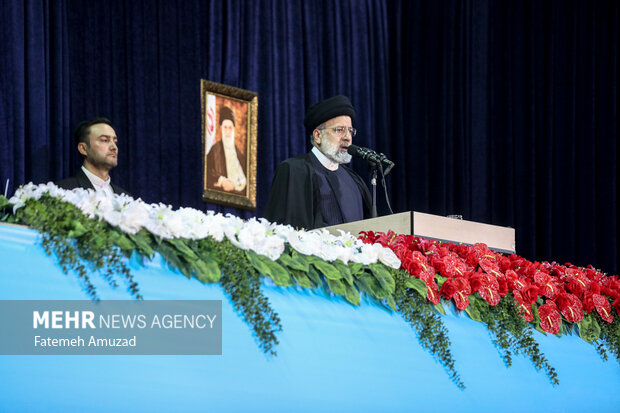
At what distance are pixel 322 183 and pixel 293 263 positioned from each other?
88.8 inches

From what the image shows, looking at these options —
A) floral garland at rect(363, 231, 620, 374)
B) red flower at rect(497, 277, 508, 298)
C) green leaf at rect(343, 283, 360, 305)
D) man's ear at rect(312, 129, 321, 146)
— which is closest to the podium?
floral garland at rect(363, 231, 620, 374)

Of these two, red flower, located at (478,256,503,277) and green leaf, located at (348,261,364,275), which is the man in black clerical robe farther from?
green leaf, located at (348,261,364,275)

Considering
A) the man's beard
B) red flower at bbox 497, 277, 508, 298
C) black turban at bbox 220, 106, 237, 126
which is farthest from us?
black turban at bbox 220, 106, 237, 126

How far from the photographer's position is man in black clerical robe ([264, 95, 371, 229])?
4930mm

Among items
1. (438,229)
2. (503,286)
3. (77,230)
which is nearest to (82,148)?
(438,229)

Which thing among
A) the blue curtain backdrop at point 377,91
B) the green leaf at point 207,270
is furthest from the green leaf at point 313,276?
the blue curtain backdrop at point 377,91

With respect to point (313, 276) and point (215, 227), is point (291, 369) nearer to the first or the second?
point (313, 276)

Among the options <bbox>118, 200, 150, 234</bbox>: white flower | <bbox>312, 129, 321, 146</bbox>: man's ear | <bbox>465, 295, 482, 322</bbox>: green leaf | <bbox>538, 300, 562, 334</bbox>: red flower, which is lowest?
<bbox>538, 300, 562, 334</bbox>: red flower

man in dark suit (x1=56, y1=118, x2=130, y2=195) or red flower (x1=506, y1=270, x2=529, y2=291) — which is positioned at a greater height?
man in dark suit (x1=56, y1=118, x2=130, y2=195)

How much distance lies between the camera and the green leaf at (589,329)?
3.80 meters

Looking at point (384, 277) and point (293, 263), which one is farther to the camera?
point (384, 277)

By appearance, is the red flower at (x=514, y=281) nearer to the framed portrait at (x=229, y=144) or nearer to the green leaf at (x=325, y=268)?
the green leaf at (x=325, y=268)

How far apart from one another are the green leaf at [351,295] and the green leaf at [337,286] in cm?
2

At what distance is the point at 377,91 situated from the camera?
7957mm
